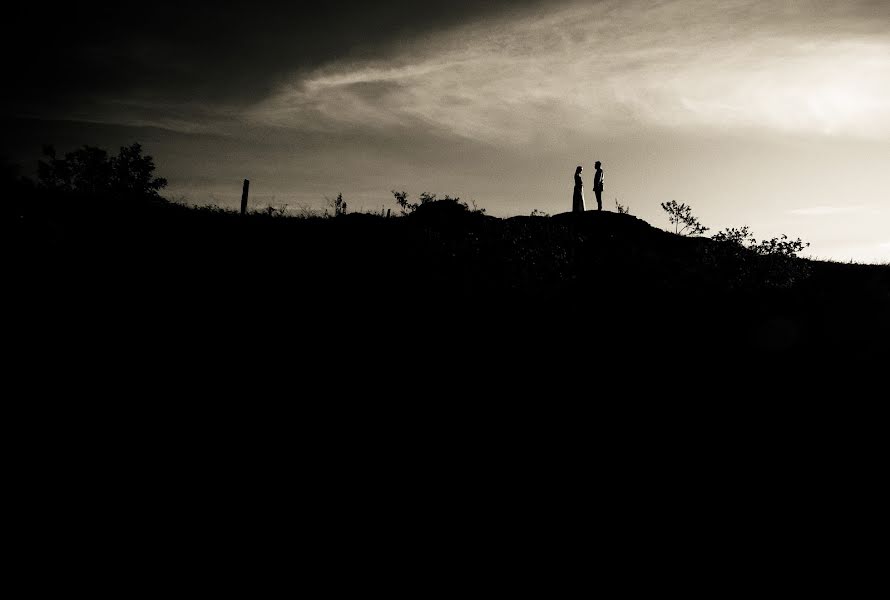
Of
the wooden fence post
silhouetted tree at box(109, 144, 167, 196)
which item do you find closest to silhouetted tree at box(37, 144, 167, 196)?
silhouetted tree at box(109, 144, 167, 196)

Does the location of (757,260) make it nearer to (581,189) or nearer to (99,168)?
(581,189)

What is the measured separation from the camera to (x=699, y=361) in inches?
475

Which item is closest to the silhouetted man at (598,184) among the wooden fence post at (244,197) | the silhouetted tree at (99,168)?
the wooden fence post at (244,197)

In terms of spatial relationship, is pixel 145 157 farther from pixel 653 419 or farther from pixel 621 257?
pixel 653 419

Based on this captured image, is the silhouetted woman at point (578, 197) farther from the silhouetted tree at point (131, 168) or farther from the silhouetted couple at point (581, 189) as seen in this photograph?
the silhouetted tree at point (131, 168)

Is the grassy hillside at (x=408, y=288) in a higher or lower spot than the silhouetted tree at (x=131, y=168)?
lower

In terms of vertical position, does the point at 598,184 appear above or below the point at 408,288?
above

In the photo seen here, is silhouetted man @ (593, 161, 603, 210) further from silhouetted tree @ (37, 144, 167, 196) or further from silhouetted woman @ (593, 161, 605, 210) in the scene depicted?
silhouetted tree @ (37, 144, 167, 196)

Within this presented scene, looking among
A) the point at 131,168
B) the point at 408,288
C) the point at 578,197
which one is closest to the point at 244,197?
the point at 408,288

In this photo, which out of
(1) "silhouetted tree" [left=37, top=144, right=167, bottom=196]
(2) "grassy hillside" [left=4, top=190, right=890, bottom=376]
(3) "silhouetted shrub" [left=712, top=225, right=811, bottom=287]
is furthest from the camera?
(1) "silhouetted tree" [left=37, top=144, right=167, bottom=196]

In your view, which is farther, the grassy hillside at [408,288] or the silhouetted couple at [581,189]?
the silhouetted couple at [581,189]

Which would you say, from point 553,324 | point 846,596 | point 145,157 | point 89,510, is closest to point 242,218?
point 553,324

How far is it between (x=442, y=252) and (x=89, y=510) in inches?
442

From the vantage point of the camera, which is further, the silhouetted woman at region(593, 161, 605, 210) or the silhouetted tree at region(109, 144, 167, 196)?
the silhouetted tree at region(109, 144, 167, 196)
